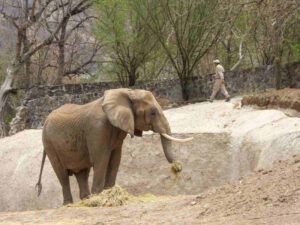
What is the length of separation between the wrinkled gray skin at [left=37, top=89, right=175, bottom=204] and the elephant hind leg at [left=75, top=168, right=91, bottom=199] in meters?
0.46

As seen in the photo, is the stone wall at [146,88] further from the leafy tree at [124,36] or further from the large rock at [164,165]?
the large rock at [164,165]

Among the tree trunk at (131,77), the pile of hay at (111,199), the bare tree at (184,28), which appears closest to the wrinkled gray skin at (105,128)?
the pile of hay at (111,199)

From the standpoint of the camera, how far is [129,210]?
9859mm

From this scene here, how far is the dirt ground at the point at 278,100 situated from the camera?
22547 mm

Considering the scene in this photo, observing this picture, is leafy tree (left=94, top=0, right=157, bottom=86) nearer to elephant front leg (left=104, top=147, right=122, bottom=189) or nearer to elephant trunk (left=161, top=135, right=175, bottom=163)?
elephant front leg (left=104, top=147, right=122, bottom=189)

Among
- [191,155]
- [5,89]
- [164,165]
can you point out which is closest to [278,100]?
[191,155]

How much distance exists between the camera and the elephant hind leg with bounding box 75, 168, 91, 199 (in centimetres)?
1619

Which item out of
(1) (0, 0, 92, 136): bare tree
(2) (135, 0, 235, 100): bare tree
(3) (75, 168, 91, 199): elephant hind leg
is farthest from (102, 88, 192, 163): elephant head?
(2) (135, 0, 235, 100): bare tree

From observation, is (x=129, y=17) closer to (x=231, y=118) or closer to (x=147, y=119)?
(x=231, y=118)

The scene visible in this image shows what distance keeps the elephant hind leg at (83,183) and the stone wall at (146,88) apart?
12899 millimetres

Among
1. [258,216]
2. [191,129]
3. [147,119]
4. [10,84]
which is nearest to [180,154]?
[191,129]

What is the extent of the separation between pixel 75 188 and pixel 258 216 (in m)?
12.6

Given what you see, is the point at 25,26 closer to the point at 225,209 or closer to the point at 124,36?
the point at 124,36

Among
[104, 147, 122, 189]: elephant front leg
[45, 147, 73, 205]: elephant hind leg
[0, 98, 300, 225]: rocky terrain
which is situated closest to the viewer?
[104, 147, 122, 189]: elephant front leg
